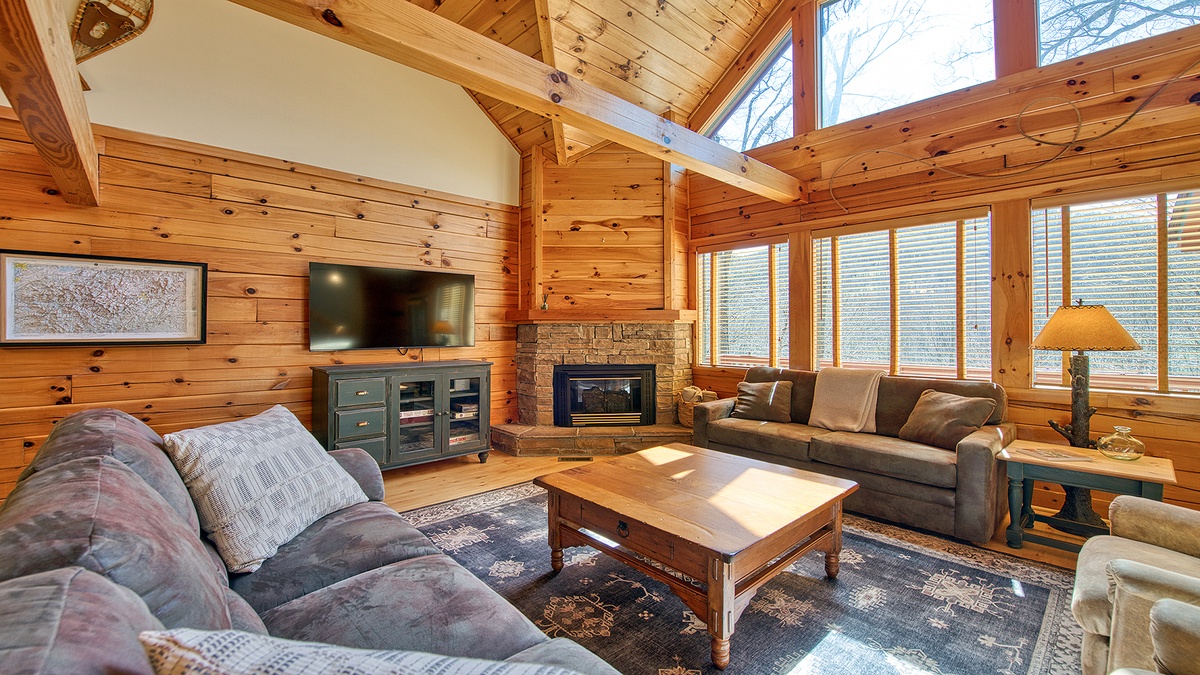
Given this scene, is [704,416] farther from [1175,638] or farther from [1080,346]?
[1175,638]

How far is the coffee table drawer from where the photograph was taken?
198cm

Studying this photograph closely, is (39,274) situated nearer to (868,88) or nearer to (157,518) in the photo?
(157,518)

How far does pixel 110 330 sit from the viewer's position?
3266 millimetres

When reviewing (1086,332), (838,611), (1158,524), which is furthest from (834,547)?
→ (1086,332)

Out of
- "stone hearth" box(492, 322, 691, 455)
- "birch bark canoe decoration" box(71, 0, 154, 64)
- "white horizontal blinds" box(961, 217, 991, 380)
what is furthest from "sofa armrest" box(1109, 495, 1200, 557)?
"birch bark canoe decoration" box(71, 0, 154, 64)

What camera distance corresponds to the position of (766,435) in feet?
12.2

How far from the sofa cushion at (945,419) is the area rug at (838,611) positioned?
62 cm

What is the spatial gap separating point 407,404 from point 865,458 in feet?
10.9

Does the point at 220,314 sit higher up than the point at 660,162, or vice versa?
the point at 660,162

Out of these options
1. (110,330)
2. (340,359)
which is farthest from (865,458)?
(110,330)

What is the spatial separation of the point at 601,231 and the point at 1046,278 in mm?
3480

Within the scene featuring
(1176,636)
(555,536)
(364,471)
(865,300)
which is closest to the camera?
(1176,636)

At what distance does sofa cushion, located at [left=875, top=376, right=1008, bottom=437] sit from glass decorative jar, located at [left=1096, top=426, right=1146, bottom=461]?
0.58 meters

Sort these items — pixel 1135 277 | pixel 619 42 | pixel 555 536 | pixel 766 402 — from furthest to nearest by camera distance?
pixel 619 42, pixel 766 402, pixel 1135 277, pixel 555 536
